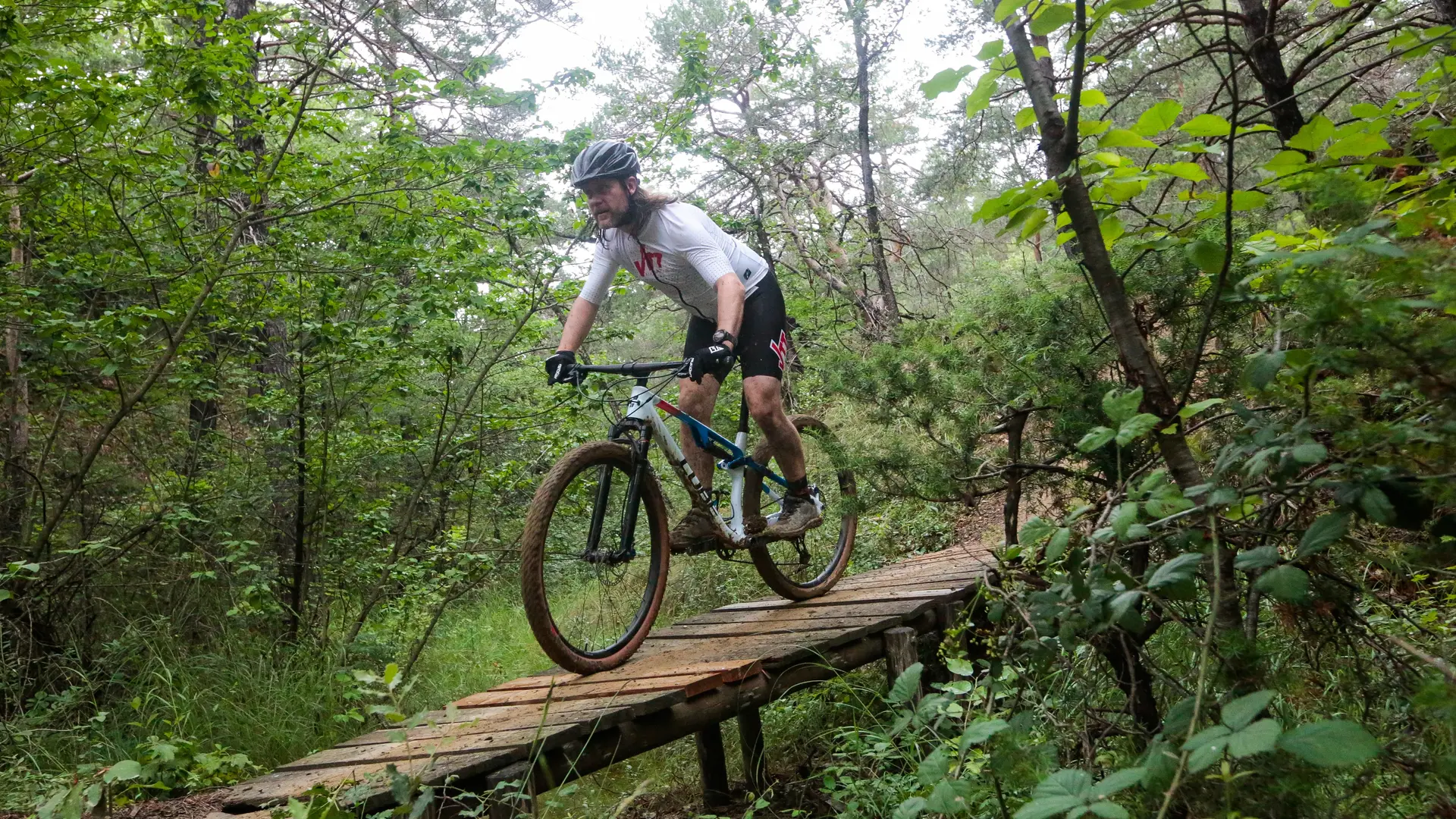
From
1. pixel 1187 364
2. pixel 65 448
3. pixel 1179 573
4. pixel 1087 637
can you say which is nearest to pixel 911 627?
pixel 1187 364

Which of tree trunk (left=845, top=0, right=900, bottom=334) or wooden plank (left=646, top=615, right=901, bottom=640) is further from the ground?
tree trunk (left=845, top=0, right=900, bottom=334)

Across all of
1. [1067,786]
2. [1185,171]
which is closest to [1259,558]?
[1067,786]

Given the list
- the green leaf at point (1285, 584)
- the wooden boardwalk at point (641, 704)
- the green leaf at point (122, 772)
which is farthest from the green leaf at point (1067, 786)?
the green leaf at point (122, 772)

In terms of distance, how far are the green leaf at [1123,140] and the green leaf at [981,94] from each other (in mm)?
254

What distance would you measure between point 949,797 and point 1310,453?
2.54 ft

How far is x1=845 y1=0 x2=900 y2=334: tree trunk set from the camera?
10.5m

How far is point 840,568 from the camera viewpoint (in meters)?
5.29

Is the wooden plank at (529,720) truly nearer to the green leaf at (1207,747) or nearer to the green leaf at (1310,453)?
the green leaf at (1207,747)

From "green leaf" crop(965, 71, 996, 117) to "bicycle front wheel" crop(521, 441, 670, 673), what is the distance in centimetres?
198

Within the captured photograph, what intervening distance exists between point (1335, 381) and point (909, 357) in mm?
1750

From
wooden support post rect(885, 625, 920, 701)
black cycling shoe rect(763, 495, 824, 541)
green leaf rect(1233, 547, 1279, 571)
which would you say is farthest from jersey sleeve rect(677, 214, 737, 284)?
green leaf rect(1233, 547, 1279, 571)

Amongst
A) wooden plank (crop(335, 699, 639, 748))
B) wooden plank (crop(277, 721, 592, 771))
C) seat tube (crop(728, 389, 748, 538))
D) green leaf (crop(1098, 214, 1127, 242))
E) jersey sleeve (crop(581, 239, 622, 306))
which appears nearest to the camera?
green leaf (crop(1098, 214, 1127, 242))

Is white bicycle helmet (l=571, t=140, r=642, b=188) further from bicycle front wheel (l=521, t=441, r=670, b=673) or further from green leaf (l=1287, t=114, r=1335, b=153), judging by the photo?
green leaf (l=1287, t=114, r=1335, b=153)

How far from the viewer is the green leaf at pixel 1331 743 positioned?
3.33ft
